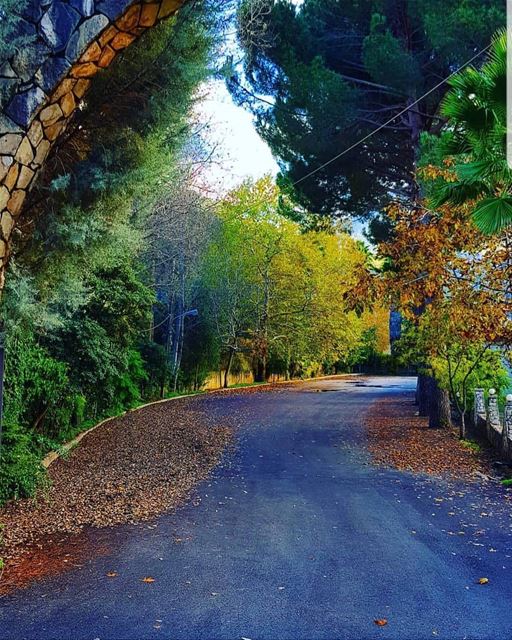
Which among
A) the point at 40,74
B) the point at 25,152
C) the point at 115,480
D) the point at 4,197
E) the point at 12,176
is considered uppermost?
the point at 40,74

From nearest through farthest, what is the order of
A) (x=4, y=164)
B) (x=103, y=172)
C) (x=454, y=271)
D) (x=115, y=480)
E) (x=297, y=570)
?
(x=4, y=164) < (x=297, y=570) < (x=103, y=172) < (x=115, y=480) < (x=454, y=271)

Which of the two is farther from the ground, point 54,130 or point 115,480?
point 54,130

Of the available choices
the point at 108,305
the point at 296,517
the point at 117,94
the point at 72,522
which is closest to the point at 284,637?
the point at 296,517

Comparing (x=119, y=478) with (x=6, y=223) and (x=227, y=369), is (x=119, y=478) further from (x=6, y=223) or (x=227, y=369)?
(x=227, y=369)

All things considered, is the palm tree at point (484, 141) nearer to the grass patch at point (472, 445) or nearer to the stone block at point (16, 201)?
the stone block at point (16, 201)

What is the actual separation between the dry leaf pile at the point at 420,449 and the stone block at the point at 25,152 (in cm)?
711

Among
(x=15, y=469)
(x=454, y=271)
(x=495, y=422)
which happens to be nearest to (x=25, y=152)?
(x=15, y=469)

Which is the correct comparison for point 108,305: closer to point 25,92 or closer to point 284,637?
point 25,92

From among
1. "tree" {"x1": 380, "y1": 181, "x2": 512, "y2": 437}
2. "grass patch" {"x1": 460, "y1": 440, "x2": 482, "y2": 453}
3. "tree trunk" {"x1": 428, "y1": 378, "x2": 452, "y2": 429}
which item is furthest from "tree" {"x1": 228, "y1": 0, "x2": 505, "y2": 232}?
"grass patch" {"x1": 460, "y1": 440, "x2": 482, "y2": 453}

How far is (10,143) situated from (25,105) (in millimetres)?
301

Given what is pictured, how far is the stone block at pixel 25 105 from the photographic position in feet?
14.1

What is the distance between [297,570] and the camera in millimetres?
4758

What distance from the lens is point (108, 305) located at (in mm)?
11906

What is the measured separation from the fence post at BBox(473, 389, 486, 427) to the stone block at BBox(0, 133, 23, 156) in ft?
36.6
